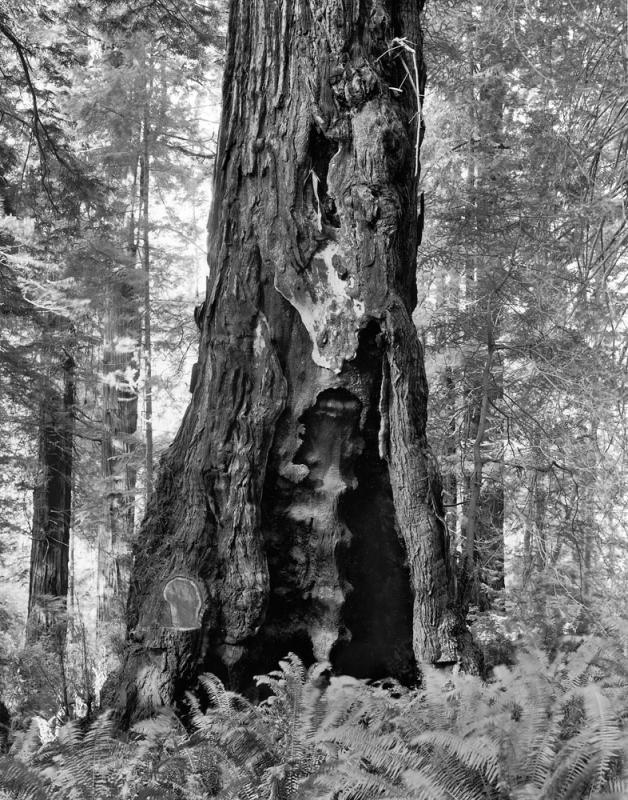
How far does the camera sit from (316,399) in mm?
4281

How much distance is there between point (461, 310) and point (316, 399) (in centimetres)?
481

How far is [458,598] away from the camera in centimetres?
433

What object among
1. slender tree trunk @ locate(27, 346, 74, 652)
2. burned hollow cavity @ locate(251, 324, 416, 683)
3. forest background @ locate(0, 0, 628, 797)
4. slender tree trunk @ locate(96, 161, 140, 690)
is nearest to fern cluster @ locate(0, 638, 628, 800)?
forest background @ locate(0, 0, 628, 797)

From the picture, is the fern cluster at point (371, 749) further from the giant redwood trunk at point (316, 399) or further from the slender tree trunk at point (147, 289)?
the slender tree trunk at point (147, 289)

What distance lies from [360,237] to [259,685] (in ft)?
8.80

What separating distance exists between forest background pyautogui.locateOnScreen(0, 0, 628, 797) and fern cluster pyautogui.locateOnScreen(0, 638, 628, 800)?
0.03 meters

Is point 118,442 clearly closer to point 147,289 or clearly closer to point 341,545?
point 147,289

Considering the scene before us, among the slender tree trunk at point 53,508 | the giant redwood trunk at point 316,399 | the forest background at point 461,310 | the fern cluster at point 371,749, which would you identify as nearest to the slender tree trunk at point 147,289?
the forest background at point 461,310

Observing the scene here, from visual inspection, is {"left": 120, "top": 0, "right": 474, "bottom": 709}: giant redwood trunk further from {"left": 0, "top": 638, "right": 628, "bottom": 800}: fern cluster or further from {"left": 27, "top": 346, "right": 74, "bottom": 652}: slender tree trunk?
{"left": 27, "top": 346, "right": 74, "bottom": 652}: slender tree trunk

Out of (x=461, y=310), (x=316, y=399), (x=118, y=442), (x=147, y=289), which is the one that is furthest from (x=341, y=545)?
(x=118, y=442)

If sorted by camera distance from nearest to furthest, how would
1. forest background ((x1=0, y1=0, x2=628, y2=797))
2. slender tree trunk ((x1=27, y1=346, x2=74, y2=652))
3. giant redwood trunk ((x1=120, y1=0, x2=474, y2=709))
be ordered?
giant redwood trunk ((x1=120, y1=0, x2=474, y2=709))
forest background ((x1=0, y1=0, x2=628, y2=797))
slender tree trunk ((x1=27, y1=346, x2=74, y2=652))

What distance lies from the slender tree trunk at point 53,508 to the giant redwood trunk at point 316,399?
8343 mm

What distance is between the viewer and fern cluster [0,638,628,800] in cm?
235

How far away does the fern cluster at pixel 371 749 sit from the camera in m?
2.35
